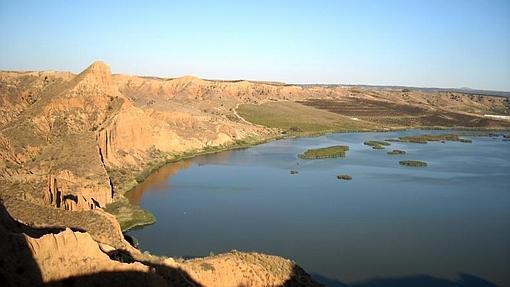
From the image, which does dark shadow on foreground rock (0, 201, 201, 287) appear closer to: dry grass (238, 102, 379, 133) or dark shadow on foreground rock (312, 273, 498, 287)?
dark shadow on foreground rock (312, 273, 498, 287)

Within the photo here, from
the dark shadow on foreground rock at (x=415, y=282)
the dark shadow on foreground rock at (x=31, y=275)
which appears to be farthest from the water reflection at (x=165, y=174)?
the dark shadow on foreground rock at (x=31, y=275)

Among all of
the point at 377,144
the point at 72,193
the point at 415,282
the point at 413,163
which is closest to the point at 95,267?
the point at 415,282

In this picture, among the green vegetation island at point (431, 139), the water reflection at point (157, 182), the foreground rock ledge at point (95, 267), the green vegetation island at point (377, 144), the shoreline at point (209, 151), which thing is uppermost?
the foreground rock ledge at point (95, 267)

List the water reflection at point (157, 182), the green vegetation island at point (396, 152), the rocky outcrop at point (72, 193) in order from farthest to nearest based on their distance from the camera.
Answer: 1. the green vegetation island at point (396, 152)
2. the water reflection at point (157, 182)
3. the rocky outcrop at point (72, 193)

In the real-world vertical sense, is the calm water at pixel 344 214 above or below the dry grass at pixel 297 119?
below

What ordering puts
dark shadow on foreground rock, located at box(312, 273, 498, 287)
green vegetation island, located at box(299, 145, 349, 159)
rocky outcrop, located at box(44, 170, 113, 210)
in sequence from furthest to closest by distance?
green vegetation island, located at box(299, 145, 349, 159) → rocky outcrop, located at box(44, 170, 113, 210) → dark shadow on foreground rock, located at box(312, 273, 498, 287)

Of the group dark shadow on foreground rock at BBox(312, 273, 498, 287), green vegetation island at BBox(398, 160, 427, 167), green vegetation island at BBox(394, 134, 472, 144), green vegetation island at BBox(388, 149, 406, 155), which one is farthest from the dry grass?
dark shadow on foreground rock at BBox(312, 273, 498, 287)

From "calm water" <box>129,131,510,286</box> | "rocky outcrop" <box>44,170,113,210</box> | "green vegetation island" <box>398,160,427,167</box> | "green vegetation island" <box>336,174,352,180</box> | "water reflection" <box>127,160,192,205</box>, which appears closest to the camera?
"calm water" <box>129,131,510,286</box>

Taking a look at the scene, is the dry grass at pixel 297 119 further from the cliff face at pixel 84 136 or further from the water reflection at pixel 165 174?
the water reflection at pixel 165 174
